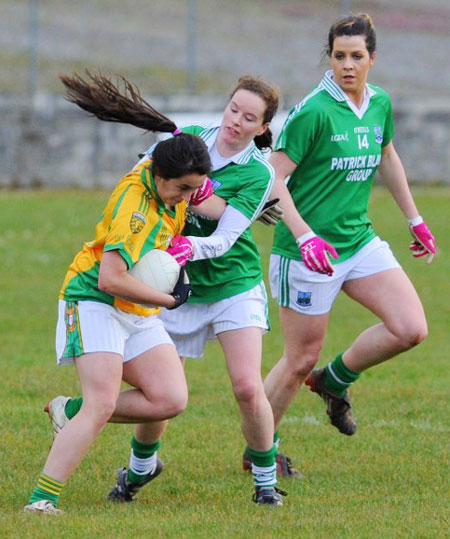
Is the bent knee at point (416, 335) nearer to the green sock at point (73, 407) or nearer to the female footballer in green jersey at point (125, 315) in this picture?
the female footballer in green jersey at point (125, 315)

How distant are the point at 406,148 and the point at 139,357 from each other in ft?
60.1

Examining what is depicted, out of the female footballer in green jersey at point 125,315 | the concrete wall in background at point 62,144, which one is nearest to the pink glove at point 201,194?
the female footballer in green jersey at point 125,315

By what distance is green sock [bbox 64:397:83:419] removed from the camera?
5.30 meters

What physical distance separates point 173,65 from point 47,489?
1910 centimetres

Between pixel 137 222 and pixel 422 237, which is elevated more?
pixel 137 222

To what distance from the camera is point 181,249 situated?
5289 mm

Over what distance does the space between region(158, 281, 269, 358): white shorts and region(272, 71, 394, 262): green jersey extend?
0.72 metres

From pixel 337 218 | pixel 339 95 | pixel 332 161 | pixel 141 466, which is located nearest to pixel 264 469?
pixel 141 466

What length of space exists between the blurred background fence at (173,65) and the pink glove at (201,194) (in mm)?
15622

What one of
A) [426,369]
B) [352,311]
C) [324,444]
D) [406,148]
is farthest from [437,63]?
[324,444]

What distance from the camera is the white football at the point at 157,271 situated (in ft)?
16.9

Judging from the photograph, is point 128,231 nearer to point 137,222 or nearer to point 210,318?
point 137,222

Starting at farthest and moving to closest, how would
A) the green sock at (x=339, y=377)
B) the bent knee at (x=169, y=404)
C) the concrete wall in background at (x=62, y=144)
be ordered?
the concrete wall in background at (x=62, y=144)
the green sock at (x=339, y=377)
the bent knee at (x=169, y=404)

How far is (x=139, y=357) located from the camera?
5.25 m
